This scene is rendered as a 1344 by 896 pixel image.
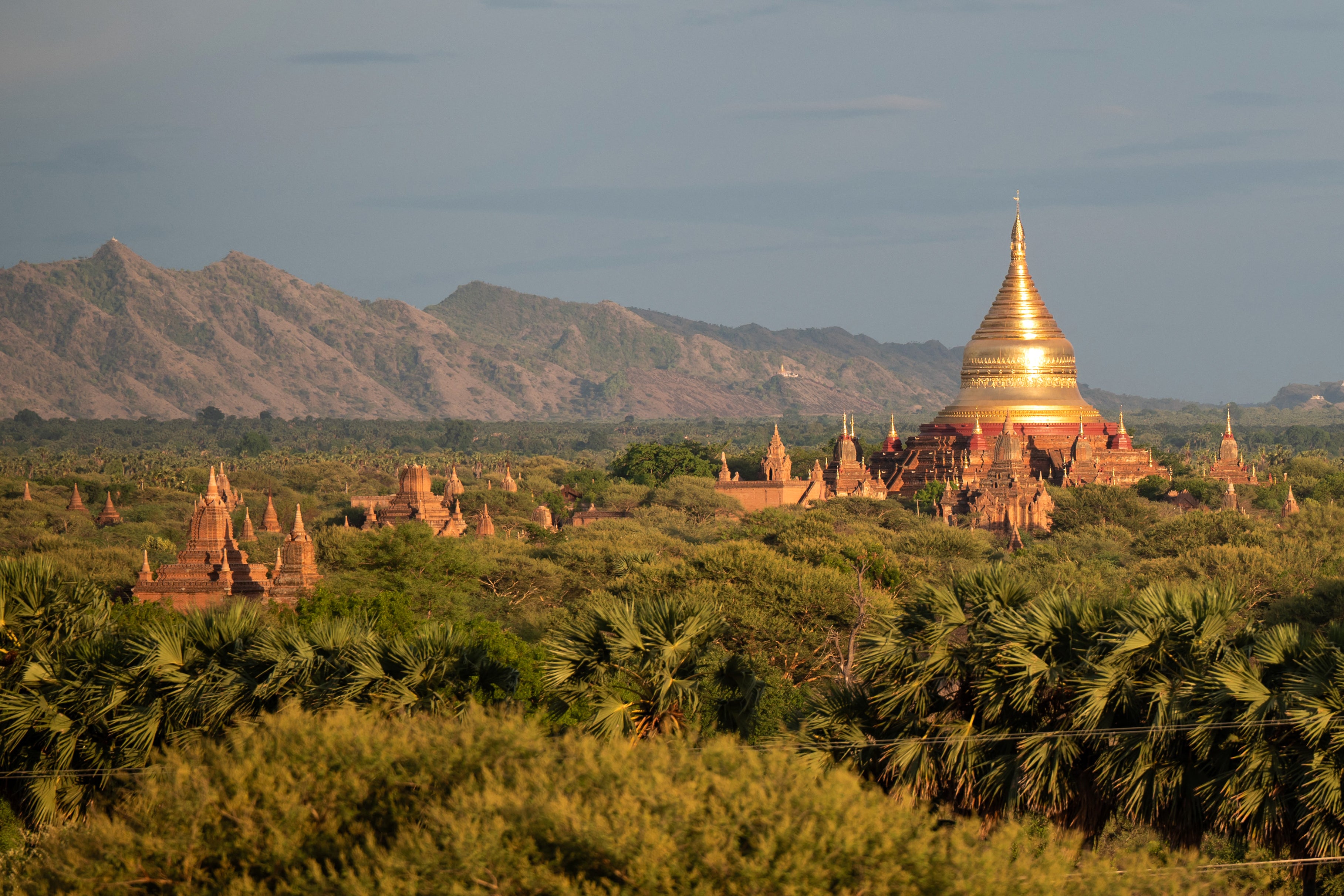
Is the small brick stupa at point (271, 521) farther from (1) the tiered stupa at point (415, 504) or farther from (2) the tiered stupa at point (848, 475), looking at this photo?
(2) the tiered stupa at point (848, 475)

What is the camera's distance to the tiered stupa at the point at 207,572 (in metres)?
44.8

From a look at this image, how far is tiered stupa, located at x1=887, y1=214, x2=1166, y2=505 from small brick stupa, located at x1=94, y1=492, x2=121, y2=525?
36.9 meters

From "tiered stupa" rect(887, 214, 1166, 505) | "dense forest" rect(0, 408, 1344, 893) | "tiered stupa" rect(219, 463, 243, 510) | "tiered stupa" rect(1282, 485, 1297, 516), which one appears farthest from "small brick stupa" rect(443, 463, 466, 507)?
"dense forest" rect(0, 408, 1344, 893)

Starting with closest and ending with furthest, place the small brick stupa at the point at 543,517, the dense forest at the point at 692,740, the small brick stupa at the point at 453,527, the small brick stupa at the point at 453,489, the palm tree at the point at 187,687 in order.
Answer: the dense forest at the point at 692,740
the palm tree at the point at 187,687
the small brick stupa at the point at 453,527
the small brick stupa at the point at 543,517
the small brick stupa at the point at 453,489

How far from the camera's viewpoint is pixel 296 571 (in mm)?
45375

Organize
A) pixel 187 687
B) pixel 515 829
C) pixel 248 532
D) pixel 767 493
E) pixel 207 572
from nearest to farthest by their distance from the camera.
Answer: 1. pixel 515 829
2. pixel 187 687
3. pixel 207 572
4. pixel 248 532
5. pixel 767 493

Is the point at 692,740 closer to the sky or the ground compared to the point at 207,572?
closer to the sky

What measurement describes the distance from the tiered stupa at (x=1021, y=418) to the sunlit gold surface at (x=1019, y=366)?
0.04 m

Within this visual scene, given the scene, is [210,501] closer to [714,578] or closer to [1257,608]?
[714,578]

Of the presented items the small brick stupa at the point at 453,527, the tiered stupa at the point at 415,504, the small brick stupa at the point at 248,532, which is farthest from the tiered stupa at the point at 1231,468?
the small brick stupa at the point at 248,532

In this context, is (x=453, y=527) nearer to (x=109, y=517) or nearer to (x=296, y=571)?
(x=296, y=571)

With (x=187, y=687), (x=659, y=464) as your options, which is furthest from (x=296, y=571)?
(x=659, y=464)

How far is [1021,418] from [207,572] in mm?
53788

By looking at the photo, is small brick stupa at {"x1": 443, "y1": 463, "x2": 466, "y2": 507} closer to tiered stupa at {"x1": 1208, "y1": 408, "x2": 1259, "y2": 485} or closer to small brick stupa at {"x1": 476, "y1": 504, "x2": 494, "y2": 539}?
small brick stupa at {"x1": 476, "y1": 504, "x2": 494, "y2": 539}
